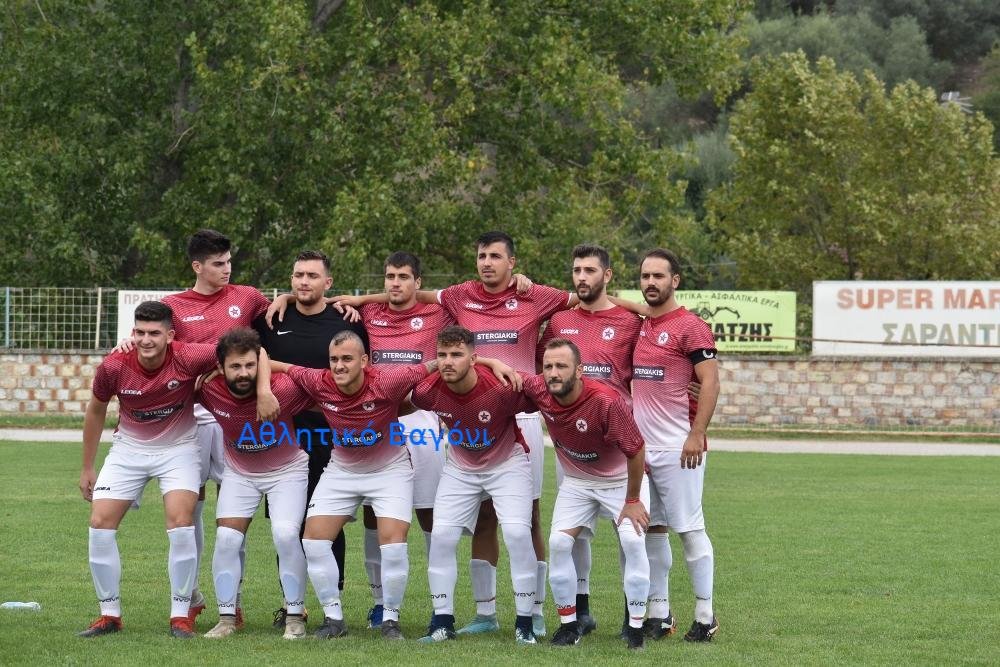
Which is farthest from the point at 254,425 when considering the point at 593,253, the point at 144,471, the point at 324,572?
the point at 593,253

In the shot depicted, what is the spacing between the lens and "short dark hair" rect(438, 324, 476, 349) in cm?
829

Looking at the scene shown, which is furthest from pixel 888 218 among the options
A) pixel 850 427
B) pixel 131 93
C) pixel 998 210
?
pixel 131 93

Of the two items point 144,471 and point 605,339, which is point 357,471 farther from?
point 605,339

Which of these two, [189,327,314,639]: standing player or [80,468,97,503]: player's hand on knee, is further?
[80,468,97,503]: player's hand on knee

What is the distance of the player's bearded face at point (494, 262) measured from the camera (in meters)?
9.09

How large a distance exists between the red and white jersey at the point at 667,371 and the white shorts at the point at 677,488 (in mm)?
74

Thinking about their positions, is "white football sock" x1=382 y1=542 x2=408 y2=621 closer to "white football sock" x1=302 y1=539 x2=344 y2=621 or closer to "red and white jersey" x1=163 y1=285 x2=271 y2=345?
"white football sock" x1=302 y1=539 x2=344 y2=621

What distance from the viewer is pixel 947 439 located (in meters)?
26.4

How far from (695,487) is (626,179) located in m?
23.8

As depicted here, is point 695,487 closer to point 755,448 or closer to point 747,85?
point 755,448

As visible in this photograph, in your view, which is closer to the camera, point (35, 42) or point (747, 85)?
point (35, 42)

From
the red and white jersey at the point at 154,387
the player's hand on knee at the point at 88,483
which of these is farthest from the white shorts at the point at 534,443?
the player's hand on knee at the point at 88,483

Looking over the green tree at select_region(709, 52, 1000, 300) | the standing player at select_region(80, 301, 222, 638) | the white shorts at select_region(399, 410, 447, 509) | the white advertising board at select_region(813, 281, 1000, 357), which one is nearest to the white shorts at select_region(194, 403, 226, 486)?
the standing player at select_region(80, 301, 222, 638)

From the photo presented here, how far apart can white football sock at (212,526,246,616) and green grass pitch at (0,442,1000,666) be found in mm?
278
